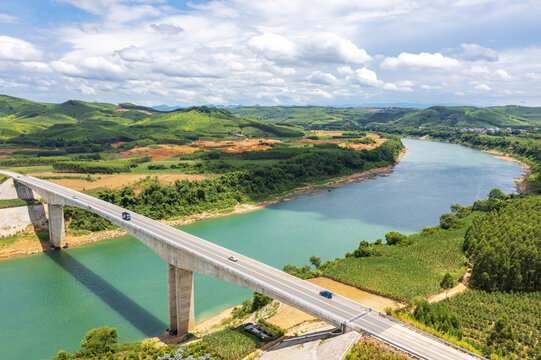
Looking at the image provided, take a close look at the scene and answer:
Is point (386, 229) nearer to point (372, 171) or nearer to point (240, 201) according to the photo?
point (240, 201)

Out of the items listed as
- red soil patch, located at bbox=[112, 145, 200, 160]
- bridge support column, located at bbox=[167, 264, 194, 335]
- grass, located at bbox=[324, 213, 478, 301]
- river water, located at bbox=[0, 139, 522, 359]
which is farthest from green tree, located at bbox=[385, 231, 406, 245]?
red soil patch, located at bbox=[112, 145, 200, 160]

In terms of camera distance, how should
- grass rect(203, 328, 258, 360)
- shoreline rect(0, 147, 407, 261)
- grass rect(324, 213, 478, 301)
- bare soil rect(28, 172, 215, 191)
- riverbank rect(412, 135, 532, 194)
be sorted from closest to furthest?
grass rect(203, 328, 258, 360), grass rect(324, 213, 478, 301), shoreline rect(0, 147, 407, 261), bare soil rect(28, 172, 215, 191), riverbank rect(412, 135, 532, 194)

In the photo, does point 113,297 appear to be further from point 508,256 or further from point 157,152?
point 157,152

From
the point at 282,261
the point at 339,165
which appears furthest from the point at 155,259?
the point at 339,165

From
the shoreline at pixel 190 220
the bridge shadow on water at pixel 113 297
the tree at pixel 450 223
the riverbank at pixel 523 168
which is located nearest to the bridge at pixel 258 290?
the bridge shadow on water at pixel 113 297

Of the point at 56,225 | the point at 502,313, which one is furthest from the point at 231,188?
the point at 502,313

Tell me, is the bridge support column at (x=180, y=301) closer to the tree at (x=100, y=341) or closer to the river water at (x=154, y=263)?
the river water at (x=154, y=263)

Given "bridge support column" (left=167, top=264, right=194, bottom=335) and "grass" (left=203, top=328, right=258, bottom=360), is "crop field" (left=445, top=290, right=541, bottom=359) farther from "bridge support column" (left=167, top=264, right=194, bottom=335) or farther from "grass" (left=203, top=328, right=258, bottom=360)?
"bridge support column" (left=167, top=264, right=194, bottom=335)
